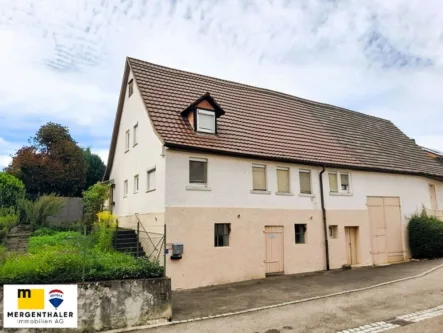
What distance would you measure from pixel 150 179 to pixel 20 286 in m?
8.02

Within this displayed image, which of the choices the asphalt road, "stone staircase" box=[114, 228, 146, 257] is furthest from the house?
the asphalt road

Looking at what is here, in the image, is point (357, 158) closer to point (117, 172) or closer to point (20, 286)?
point (117, 172)

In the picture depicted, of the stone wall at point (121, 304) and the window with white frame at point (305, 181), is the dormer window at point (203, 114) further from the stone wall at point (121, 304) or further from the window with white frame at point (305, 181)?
the stone wall at point (121, 304)

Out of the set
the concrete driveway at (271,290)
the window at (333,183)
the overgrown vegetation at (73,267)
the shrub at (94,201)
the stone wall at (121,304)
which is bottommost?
the concrete driveway at (271,290)

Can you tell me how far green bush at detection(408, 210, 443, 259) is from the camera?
63.7 feet

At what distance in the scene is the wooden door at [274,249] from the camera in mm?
15613

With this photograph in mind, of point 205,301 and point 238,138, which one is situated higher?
point 238,138

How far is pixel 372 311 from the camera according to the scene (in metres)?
9.55

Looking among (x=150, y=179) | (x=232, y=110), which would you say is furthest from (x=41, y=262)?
(x=232, y=110)

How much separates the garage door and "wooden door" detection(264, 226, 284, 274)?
667 centimetres

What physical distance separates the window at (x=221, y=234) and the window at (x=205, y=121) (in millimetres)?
4392

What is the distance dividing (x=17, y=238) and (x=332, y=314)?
48.1 ft

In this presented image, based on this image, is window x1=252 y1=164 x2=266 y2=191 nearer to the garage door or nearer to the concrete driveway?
the concrete driveway

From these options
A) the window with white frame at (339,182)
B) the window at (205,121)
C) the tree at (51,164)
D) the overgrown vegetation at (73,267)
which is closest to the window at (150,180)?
the window at (205,121)
